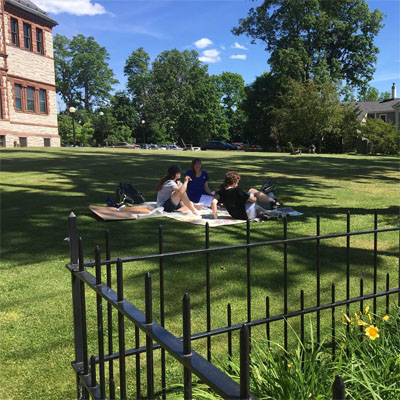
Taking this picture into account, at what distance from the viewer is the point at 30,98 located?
3462 centimetres

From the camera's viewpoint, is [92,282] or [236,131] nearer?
[92,282]

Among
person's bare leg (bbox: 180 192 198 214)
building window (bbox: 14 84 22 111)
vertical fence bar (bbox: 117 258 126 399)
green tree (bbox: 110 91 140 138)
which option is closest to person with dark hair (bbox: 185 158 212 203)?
person's bare leg (bbox: 180 192 198 214)

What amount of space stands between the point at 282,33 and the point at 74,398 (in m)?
51.9

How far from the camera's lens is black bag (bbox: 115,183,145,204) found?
9.25 m

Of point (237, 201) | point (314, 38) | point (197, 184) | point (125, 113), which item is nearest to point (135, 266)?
point (237, 201)

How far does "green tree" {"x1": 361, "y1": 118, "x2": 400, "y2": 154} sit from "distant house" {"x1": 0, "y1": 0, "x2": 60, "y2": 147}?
2839 cm

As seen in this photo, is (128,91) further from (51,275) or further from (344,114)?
(51,275)

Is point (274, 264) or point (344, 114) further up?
point (344, 114)

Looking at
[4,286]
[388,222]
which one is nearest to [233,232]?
[388,222]

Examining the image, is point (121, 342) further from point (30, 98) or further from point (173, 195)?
point (30, 98)

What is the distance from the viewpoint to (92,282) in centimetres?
202

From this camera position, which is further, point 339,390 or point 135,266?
point 135,266

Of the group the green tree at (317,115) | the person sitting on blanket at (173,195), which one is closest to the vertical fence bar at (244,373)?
the person sitting on blanket at (173,195)

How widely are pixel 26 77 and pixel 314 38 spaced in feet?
105
